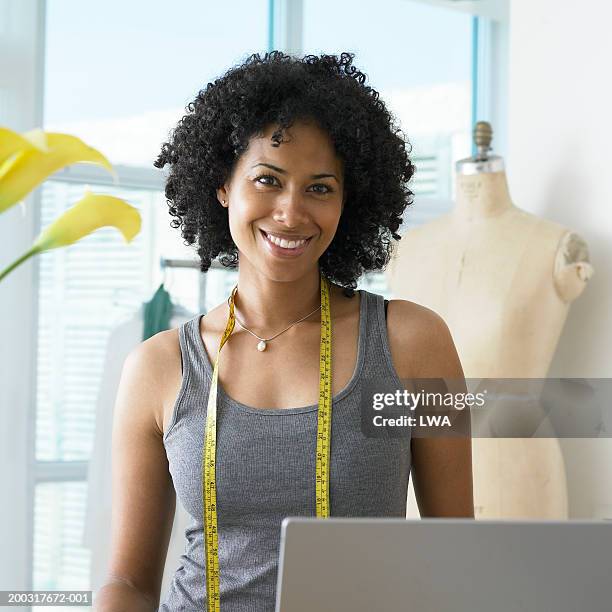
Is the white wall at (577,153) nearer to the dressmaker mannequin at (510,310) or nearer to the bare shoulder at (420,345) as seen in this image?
the dressmaker mannequin at (510,310)

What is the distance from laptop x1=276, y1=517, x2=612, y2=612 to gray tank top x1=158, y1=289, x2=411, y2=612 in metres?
0.69

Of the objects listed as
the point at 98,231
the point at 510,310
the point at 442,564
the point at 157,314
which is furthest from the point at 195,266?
the point at 442,564

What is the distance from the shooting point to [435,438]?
5.58 feet

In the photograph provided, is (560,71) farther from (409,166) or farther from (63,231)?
(63,231)

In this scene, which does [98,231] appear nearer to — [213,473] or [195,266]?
[195,266]

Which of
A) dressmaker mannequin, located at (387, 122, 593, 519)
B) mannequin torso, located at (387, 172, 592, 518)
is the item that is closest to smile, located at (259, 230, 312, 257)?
dressmaker mannequin, located at (387, 122, 593, 519)

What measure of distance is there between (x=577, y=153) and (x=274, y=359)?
5.19 feet

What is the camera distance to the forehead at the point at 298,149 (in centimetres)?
163

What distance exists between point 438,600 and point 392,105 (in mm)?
3647

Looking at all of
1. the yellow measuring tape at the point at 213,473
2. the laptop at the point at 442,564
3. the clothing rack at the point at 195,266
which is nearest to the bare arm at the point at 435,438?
the yellow measuring tape at the point at 213,473

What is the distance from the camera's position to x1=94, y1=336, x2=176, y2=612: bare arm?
68.3 inches

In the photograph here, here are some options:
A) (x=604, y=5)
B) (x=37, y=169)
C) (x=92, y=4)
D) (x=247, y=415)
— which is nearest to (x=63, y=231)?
(x=37, y=169)

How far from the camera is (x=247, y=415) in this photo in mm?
1651

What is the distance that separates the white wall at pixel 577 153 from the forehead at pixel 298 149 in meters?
1.42
